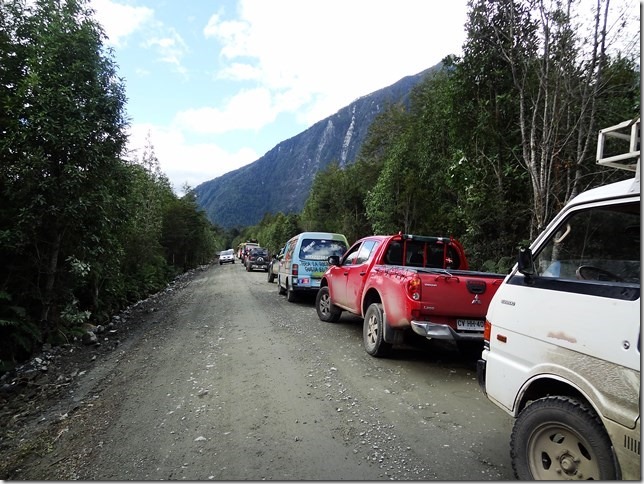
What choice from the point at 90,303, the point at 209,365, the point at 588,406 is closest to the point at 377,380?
the point at 209,365

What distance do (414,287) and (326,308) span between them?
4203 mm

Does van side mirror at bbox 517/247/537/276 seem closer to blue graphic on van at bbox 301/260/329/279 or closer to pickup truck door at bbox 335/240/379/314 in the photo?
pickup truck door at bbox 335/240/379/314

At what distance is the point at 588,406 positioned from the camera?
2.38 m

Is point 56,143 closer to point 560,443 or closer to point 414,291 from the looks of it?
point 414,291

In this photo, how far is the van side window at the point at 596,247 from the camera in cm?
272

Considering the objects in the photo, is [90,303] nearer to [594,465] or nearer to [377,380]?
[377,380]

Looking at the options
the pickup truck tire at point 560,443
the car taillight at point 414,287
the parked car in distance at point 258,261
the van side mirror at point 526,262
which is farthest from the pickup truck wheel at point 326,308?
the parked car in distance at point 258,261

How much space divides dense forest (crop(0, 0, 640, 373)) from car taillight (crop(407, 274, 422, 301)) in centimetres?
599

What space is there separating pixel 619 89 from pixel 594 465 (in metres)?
10.6

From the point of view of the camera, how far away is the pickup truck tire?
7.38 ft

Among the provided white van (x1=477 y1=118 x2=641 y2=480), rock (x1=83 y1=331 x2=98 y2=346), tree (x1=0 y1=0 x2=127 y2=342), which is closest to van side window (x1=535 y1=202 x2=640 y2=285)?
white van (x1=477 y1=118 x2=641 y2=480)

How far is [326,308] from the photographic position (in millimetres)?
9266

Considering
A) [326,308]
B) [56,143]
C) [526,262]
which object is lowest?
[326,308]

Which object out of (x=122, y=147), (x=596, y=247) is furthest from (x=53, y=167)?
(x=596, y=247)
